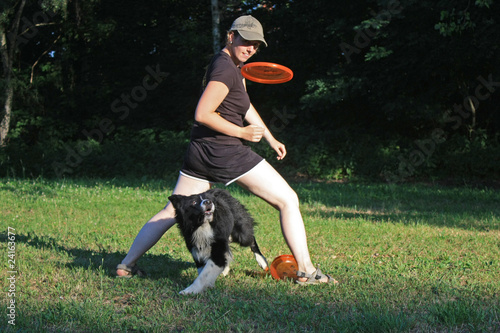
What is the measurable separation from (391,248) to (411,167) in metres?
11.0

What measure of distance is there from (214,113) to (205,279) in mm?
1372

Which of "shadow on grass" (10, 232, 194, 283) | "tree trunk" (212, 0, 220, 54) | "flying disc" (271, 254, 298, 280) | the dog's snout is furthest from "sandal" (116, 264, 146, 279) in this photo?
"tree trunk" (212, 0, 220, 54)

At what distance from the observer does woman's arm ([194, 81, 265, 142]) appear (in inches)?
155

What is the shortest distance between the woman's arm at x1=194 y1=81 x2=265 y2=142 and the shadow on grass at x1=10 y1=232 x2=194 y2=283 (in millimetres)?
1587

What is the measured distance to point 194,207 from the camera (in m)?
4.13

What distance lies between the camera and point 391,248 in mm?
6148

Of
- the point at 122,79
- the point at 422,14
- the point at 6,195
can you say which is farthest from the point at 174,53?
the point at 6,195

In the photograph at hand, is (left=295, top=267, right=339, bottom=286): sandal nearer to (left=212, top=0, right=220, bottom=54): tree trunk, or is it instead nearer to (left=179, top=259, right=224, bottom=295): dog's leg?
(left=179, top=259, right=224, bottom=295): dog's leg

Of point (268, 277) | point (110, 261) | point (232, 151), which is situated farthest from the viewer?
point (110, 261)

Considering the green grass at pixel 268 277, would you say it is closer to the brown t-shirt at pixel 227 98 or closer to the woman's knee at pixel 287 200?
the woman's knee at pixel 287 200

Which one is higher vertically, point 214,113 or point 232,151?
point 214,113

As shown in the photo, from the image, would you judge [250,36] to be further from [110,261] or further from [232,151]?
[110,261]

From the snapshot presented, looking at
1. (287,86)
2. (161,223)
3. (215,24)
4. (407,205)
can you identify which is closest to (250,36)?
(161,223)

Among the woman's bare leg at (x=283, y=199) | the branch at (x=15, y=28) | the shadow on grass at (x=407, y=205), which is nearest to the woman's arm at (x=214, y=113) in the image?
the woman's bare leg at (x=283, y=199)
